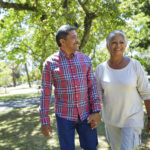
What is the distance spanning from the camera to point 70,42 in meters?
2.32

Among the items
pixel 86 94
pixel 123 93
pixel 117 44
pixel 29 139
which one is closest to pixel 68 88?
pixel 86 94

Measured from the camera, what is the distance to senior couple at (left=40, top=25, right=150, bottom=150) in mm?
2279

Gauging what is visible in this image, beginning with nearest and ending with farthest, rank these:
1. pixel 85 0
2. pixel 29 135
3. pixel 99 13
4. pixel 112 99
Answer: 1. pixel 112 99
2. pixel 29 135
3. pixel 99 13
4. pixel 85 0

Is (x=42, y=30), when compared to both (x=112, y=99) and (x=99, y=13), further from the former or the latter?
(x=112, y=99)

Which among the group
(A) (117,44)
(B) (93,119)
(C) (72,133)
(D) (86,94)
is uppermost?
(A) (117,44)

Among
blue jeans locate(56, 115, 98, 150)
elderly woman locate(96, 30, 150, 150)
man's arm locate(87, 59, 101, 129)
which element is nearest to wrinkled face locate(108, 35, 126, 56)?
elderly woman locate(96, 30, 150, 150)

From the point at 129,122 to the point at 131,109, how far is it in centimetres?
17

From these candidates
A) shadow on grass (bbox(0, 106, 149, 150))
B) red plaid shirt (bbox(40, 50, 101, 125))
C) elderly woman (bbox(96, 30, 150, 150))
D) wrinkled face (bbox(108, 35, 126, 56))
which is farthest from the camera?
shadow on grass (bbox(0, 106, 149, 150))

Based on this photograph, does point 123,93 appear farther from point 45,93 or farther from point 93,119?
point 45,93

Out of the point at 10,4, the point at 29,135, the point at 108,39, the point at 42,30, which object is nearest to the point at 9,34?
the point at 10,4

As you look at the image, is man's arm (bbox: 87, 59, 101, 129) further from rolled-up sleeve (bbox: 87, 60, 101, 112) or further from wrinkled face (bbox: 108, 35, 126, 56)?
wrinkled face (bbox: 108, 35, 126, 56)

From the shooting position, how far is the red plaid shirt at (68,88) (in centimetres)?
227

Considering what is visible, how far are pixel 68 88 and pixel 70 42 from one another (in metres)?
0.56

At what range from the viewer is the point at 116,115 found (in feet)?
8.21
